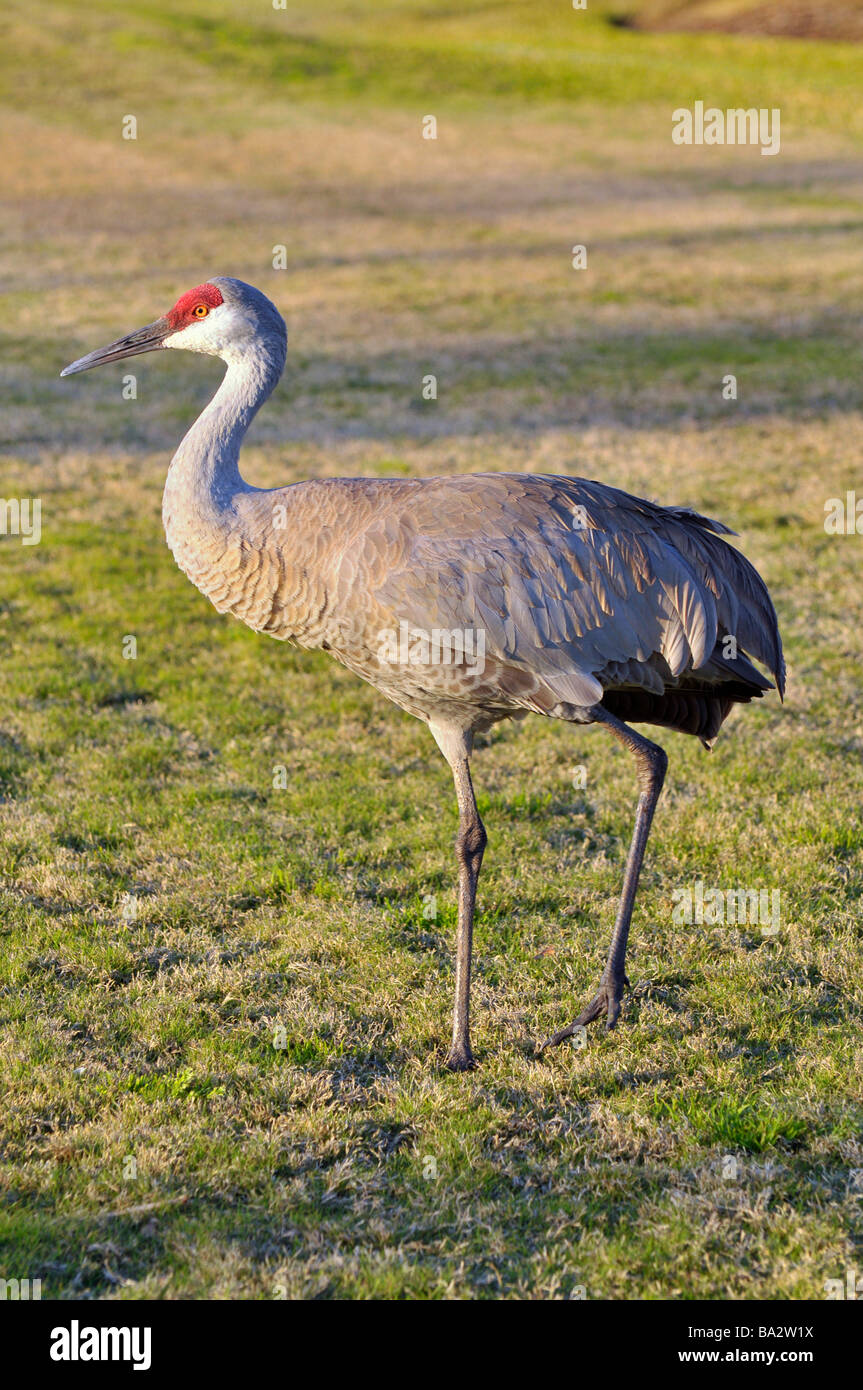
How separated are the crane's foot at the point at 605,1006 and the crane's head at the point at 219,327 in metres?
2.41

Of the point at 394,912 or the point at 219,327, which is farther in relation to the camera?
the point at 394,912

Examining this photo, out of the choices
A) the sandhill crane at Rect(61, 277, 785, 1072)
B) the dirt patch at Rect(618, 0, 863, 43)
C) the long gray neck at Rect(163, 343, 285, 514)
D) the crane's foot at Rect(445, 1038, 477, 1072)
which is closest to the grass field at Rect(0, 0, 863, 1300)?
the crane's foot at Rect(445, 1038, 477, 1072)

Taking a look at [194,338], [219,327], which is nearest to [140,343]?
[194,338]

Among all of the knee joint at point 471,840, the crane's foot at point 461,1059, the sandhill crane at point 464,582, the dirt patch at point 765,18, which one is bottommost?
the crane's foot at point 461,1059

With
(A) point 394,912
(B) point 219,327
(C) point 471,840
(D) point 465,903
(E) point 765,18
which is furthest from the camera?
(E) point 765,18

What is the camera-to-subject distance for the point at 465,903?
13.6 feet

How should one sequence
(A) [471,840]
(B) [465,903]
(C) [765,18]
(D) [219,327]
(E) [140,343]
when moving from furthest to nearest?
(C) [765,18]
(E) [140,343]
(D) [219,327]
(A) [471,840]
(B) [465,903]

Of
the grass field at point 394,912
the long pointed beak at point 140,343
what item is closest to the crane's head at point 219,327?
the long pointed beak at point 140,343

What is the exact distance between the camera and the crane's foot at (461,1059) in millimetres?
4000

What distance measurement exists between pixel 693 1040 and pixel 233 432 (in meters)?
2.53

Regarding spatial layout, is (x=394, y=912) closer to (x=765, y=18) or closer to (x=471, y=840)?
(x=471, y=840)

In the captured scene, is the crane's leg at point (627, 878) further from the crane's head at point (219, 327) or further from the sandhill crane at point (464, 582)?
the crane's head at point (219, 327)

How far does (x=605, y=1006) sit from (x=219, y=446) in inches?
89.4

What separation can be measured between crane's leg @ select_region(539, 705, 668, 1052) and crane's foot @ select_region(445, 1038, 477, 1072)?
10.0 inches
